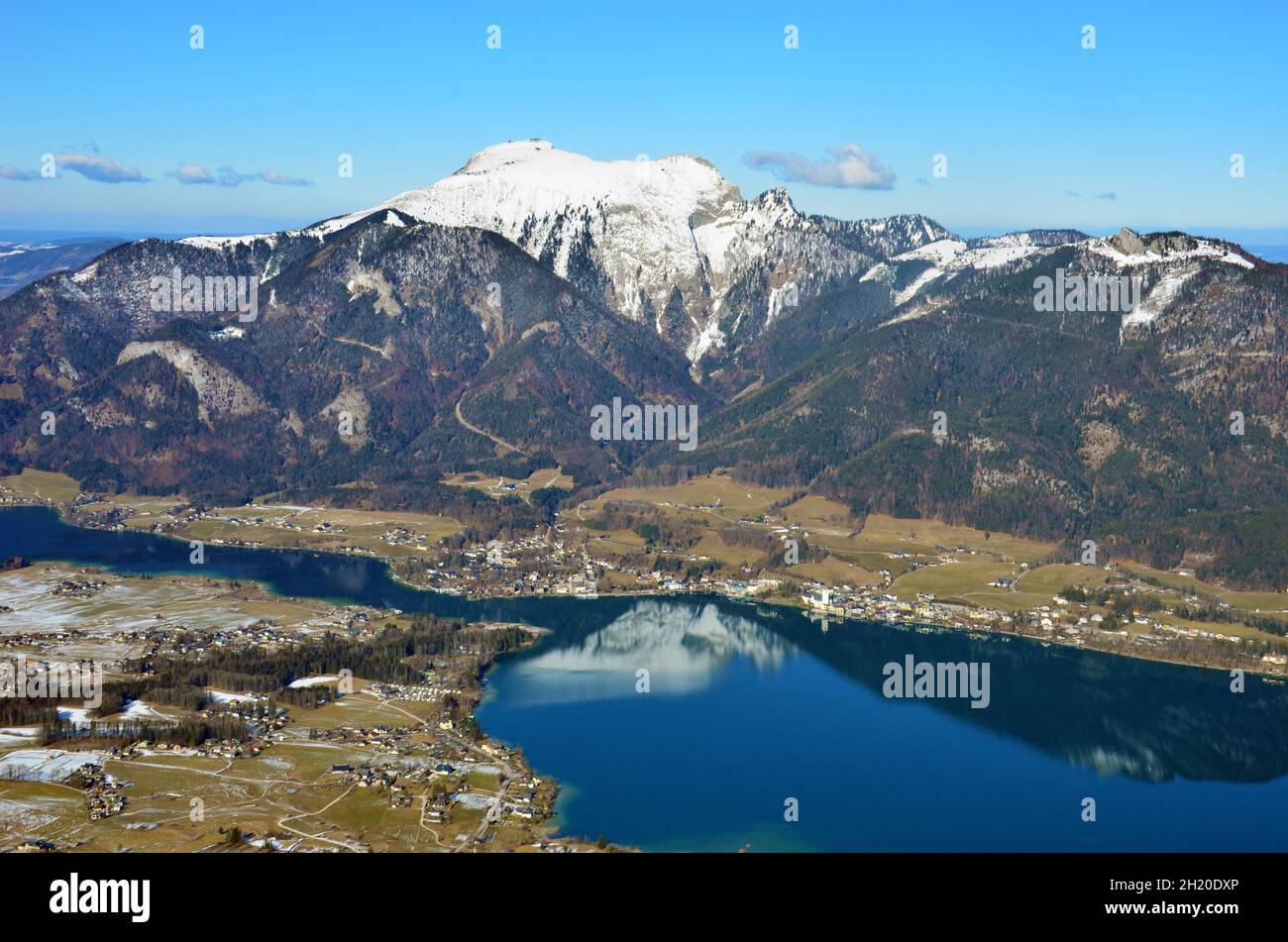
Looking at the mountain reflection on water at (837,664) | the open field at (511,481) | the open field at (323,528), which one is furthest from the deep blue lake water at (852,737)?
the open field at (511,481)

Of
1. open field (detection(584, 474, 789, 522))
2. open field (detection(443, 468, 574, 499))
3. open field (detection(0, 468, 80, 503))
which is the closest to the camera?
open field (detection(584, 474, 789, 522))

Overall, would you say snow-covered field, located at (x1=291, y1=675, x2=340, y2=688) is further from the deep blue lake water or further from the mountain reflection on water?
the mountain reflection on water

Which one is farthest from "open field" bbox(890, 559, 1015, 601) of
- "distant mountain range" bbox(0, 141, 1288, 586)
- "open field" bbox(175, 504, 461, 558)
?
"open field" bbox(175, 504, 461, 558)

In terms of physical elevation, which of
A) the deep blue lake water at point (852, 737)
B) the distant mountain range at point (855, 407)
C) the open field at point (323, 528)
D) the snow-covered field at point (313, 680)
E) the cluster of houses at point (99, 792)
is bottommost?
the deep blue lake water at point (852, 737)

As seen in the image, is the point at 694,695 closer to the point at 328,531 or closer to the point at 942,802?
the point at 942,802

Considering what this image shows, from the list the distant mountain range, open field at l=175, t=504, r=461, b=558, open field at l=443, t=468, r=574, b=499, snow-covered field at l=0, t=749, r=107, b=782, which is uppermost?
the distant mountain range

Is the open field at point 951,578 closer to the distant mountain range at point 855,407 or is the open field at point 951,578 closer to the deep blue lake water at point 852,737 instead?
the deep blue lake water at point 852,737

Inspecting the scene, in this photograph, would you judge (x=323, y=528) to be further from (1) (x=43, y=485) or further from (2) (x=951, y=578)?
(2) (x=951, y=578)

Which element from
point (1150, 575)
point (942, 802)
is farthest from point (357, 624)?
point (1150, 575)
